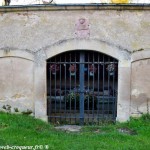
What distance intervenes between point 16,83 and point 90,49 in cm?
190

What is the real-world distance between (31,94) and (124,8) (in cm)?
289

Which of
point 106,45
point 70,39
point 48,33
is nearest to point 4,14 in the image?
point 48,33

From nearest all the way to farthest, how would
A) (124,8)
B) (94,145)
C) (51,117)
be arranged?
(94,145) → (124,8) → (51,117)

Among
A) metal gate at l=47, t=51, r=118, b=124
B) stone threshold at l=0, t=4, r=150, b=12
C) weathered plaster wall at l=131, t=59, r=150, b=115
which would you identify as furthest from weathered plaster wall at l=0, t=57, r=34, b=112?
weathered plaster wall at l=131, t=59, r=150, b=115

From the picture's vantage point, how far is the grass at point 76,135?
5.79 metres

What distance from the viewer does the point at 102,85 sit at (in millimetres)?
8102

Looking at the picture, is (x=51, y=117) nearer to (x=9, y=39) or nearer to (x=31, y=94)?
(x=31, y=94)

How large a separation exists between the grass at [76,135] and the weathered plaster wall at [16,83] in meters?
0.35

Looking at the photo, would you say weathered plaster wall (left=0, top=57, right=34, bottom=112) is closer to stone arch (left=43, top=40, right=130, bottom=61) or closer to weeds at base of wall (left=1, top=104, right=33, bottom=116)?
weeds at base of wall (left=1, top=104, right=33, bottom=116)

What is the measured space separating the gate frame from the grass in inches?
14.4

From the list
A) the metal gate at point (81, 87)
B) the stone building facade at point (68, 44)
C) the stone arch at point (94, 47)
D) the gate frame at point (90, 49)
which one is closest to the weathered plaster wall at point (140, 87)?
the stone building facade at point (68, 44)

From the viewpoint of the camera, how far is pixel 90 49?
748 cm

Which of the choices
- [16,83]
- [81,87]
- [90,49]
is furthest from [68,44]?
[16,83]

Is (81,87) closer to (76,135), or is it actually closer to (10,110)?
(76,135)
